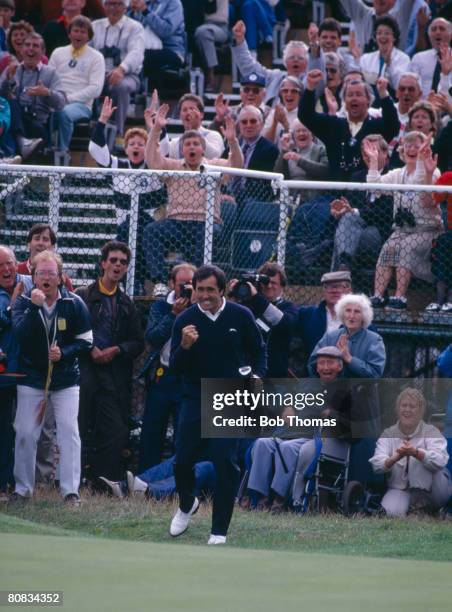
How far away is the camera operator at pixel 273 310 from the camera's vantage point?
12.0 metres

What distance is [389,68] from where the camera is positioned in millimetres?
16422

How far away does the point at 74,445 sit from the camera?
1170 centimetres

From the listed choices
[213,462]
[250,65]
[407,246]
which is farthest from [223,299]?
[250,65]

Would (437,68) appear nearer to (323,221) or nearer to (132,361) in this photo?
(323,221)

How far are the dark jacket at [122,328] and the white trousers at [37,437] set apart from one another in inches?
32.1

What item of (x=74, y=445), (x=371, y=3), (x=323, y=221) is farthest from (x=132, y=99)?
(x=74, y=445)

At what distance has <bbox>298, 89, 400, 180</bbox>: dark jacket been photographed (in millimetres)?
13883

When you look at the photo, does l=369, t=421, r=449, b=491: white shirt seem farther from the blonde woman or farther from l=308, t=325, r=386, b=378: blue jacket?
the blonde woman

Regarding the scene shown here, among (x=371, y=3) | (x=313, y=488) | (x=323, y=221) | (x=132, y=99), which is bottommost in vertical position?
(x=313, y=488)

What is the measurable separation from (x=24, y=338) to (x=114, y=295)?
1.12 m

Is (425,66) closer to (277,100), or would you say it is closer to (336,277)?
(277,100)

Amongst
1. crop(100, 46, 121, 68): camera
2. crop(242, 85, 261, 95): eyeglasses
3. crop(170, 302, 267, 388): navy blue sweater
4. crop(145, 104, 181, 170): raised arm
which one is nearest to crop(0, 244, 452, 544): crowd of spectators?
crop(170, 302, 267, 388): navy blue sweater

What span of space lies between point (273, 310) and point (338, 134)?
2544 millimetres

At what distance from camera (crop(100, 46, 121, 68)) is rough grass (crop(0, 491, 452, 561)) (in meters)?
7.24
